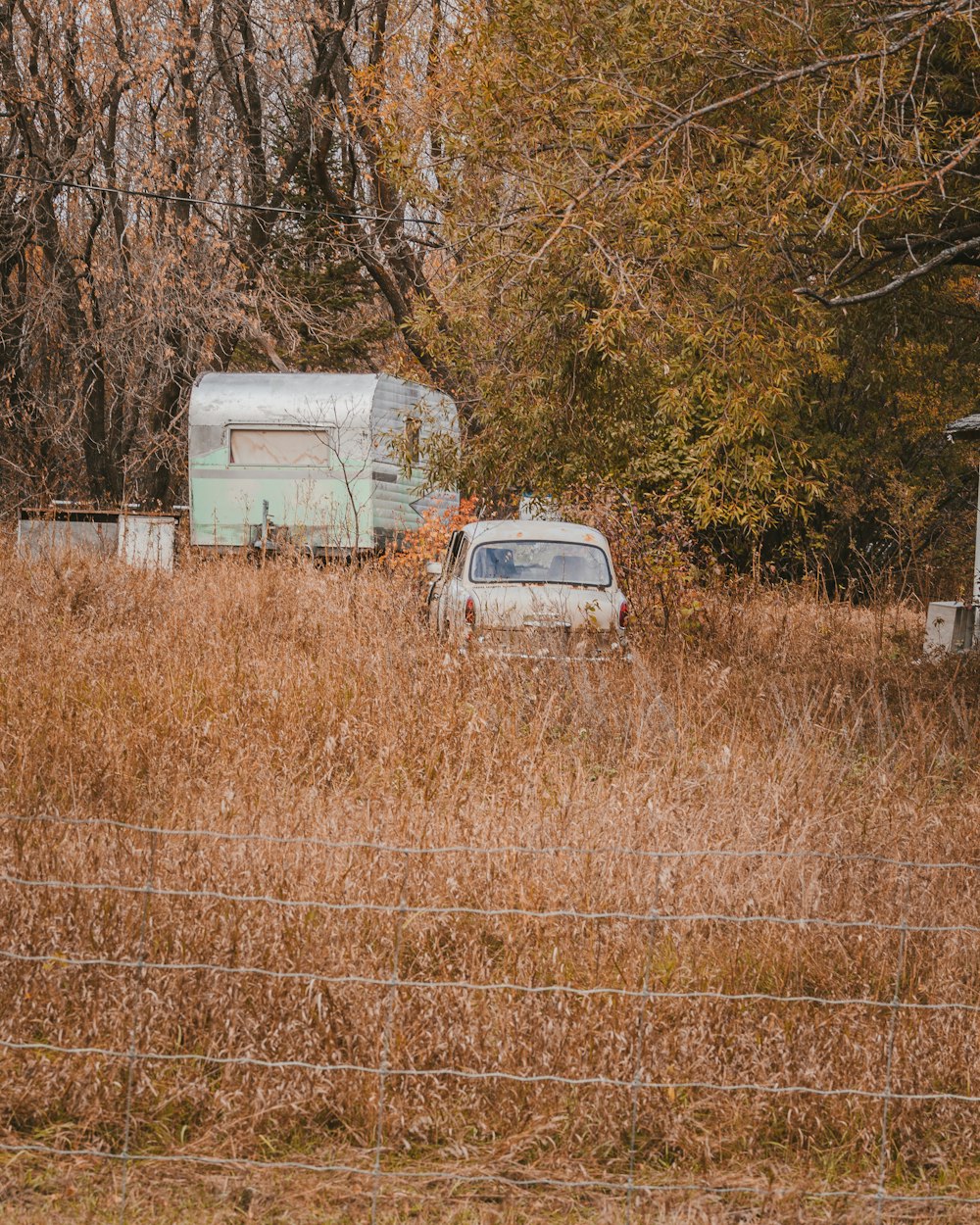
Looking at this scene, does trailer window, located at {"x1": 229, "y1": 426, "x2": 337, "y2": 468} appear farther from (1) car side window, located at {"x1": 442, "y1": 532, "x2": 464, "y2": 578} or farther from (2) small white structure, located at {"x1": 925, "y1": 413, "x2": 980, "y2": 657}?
(2) small white structure, located at {"x1": 925, "y1": 413, "x2": 980, "y2": 657}

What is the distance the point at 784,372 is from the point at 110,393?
61.3 feet

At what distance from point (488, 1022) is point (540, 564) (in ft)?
25.1

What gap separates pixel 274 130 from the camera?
2333cm

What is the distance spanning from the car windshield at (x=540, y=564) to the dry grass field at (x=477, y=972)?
3.95 m

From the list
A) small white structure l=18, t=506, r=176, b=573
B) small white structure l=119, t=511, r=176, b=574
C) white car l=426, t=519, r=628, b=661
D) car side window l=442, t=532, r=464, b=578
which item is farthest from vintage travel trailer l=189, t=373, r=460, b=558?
white car l=426, t=519, r=628, b=661

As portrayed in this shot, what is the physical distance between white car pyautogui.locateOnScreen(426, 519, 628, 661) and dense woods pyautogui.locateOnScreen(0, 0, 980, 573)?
29.8 inches

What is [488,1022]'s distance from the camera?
3797mm

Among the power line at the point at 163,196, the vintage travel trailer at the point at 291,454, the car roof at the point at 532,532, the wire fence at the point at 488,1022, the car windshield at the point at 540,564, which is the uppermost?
the power line at the point at 163,196

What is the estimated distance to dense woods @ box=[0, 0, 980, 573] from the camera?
807 cm

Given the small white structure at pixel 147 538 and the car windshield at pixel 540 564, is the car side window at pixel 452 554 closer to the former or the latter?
the car windshield at pixel 540 564

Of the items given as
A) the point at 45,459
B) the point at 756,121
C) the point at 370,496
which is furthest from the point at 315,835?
the point at 45,459

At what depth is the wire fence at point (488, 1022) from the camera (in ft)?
11.3

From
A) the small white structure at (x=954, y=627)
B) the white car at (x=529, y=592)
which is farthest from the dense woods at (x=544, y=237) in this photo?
the small white structure at (x=954, y=627)

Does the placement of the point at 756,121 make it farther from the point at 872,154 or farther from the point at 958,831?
the point at 958,831
